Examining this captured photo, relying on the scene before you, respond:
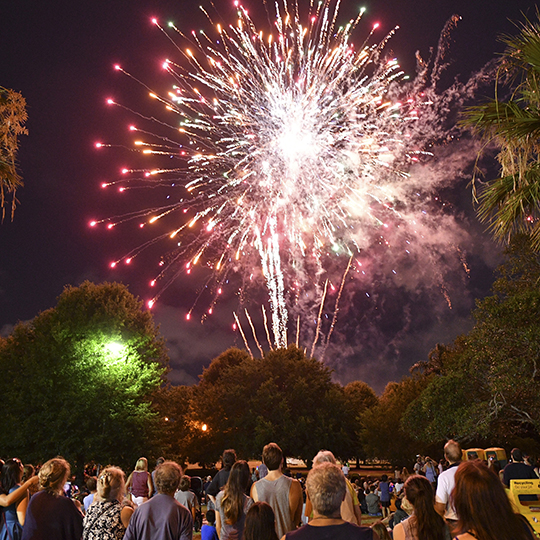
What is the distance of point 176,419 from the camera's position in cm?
3700

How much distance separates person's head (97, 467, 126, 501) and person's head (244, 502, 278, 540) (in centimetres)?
130

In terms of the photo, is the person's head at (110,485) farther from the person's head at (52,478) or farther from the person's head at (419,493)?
the person's head at (419,493)

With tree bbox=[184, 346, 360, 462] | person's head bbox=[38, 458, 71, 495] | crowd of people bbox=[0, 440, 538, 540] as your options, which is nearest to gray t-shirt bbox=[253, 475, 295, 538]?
crowd of people bbox=[0, 440, 538, 540]

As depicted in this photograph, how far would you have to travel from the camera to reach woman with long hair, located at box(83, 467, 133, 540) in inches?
160

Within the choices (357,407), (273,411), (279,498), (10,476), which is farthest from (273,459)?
(357,407)

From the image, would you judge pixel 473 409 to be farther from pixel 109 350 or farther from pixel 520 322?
pixel 109 350

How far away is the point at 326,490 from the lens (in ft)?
8.76

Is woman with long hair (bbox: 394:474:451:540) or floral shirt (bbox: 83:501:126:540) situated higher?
floral shirt (bbox: 83:501:126:540)

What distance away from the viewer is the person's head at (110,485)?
4.11 metres

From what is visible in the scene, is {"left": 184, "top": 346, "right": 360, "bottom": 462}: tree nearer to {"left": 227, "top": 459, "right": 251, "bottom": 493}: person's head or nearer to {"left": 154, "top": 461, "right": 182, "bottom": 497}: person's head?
{"left": 227, "top": 459, "right": 251, "bottom": 493}: person's head

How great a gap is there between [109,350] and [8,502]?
21.4 meters

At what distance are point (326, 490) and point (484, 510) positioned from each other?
0.82 m

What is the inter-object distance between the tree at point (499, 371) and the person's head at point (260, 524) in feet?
62.0

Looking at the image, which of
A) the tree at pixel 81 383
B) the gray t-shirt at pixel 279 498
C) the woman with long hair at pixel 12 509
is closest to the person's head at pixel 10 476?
the woman with long hair at pixel 12 509
